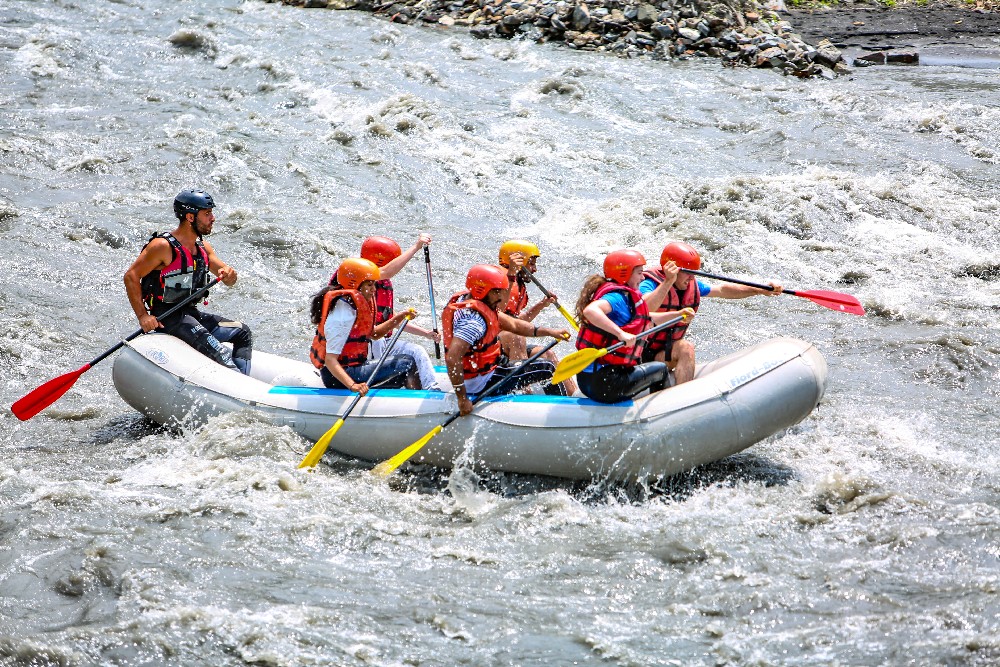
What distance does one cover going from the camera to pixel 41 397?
22.9 ft

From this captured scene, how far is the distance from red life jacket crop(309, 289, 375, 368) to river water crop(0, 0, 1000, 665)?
0.57 meters

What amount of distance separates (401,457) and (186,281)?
1.91 meters

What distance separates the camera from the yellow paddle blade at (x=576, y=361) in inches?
238

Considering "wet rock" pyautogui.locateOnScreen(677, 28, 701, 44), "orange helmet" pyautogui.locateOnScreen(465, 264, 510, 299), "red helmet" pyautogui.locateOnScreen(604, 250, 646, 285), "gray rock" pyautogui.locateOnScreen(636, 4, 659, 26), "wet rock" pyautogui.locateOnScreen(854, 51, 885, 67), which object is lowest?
"wet rock" pyautogui.locateOnScreen(854, 51, 885, 67)

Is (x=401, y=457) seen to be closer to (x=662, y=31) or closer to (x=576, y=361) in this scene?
(x=576, y=361)

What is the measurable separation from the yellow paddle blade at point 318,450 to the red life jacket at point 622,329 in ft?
5.12

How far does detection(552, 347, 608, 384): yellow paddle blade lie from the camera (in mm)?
6039

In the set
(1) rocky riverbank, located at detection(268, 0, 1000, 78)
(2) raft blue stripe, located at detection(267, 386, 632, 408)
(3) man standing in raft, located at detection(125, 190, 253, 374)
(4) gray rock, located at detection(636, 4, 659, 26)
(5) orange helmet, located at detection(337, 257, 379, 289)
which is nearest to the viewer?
(2) raft blue stripe, located at detection(267, 386, 632, 408)

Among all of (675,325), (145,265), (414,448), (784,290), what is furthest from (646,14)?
(414,448)

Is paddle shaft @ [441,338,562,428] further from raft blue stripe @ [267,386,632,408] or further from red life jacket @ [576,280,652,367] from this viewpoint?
red life jacket @ [576,280,652,367]

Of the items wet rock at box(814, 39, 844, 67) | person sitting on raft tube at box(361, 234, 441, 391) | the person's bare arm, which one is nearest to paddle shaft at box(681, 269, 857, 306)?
person sitting on raft tube at box(361, 234, 441, 391)

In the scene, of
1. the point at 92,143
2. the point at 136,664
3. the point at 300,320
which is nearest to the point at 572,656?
the point at 136,664

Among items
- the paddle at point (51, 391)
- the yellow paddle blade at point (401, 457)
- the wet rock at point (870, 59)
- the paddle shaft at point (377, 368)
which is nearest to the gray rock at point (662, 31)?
the wet rock at point (870, 59)

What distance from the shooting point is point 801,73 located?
16844mm
